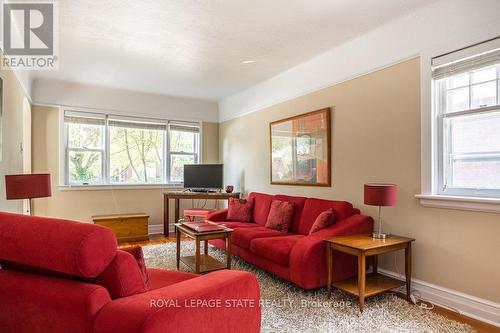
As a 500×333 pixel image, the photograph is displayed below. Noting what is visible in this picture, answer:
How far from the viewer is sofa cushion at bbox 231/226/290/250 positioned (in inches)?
145

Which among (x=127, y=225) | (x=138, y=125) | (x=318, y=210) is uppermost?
(x=138, y=125)

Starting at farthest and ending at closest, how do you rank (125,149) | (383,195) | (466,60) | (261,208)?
(125,149)
(261,208)
(383,195)
(466,60)

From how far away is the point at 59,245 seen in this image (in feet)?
3.91

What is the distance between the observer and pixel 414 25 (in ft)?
9.71

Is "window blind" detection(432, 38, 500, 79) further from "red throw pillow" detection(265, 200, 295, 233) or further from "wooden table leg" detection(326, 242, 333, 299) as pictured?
"red throw pillow" detection(265, 200, 295, 233)

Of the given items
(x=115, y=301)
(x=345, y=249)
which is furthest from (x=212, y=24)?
(x=115, y=301)

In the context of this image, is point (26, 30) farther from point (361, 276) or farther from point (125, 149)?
point (361, 276)

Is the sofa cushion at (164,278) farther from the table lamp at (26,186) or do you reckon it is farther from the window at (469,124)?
the window at (469,124)

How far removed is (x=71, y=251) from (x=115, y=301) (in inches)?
10.6

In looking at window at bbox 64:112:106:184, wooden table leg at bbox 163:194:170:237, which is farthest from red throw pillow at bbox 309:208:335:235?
window at bbox 64:112:106:184

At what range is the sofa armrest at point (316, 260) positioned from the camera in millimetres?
2836

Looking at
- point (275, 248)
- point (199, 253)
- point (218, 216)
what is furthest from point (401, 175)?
point (218, 216)

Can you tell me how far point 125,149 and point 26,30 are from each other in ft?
9.62

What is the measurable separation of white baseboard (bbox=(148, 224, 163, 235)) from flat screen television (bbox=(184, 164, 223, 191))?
38.6 inches
